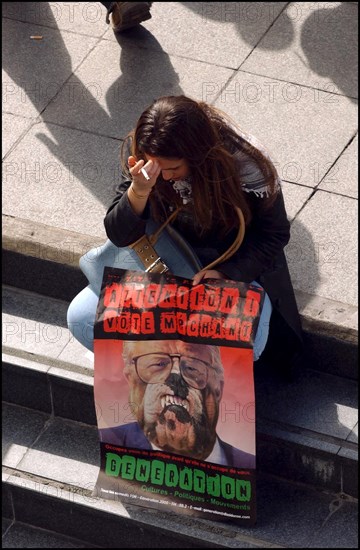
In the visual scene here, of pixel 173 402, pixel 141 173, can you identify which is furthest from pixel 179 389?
pixel 141 173

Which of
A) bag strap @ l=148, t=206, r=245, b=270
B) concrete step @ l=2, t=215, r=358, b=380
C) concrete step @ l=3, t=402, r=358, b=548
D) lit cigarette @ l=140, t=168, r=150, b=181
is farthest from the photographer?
concrete step @ l=2, t=215, r=358, b=380

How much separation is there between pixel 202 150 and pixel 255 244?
53cm

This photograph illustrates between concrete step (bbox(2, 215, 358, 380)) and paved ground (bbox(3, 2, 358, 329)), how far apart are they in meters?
0.06

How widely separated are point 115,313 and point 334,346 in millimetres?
1063

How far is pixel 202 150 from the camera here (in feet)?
14.9

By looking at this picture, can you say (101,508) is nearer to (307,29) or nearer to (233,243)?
(233,243)

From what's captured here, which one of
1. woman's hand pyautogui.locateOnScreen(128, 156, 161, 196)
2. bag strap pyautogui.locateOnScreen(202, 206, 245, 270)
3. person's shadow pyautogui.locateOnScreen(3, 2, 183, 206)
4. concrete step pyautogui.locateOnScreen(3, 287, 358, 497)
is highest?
woman's hand pyautogui.locateOnScreen(128, 156, 161, 196)

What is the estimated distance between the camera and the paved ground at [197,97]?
5879mm

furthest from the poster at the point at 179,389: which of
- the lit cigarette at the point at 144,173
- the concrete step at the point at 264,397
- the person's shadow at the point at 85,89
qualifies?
the person's shadow at the point at 85,89

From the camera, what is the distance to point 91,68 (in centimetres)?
689

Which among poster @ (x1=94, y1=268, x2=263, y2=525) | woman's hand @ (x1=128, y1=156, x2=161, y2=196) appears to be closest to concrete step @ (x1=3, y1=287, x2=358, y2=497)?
poster @ (x1=94, y1=268, x2=263, y2=525)

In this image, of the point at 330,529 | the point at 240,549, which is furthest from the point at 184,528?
the point at 330,529

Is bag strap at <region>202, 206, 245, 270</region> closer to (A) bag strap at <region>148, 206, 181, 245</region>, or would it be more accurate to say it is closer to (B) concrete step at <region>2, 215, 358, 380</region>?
(A) bag strap at <region>148, 206, 181, 245</region>

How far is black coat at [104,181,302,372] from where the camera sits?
4.81 m
